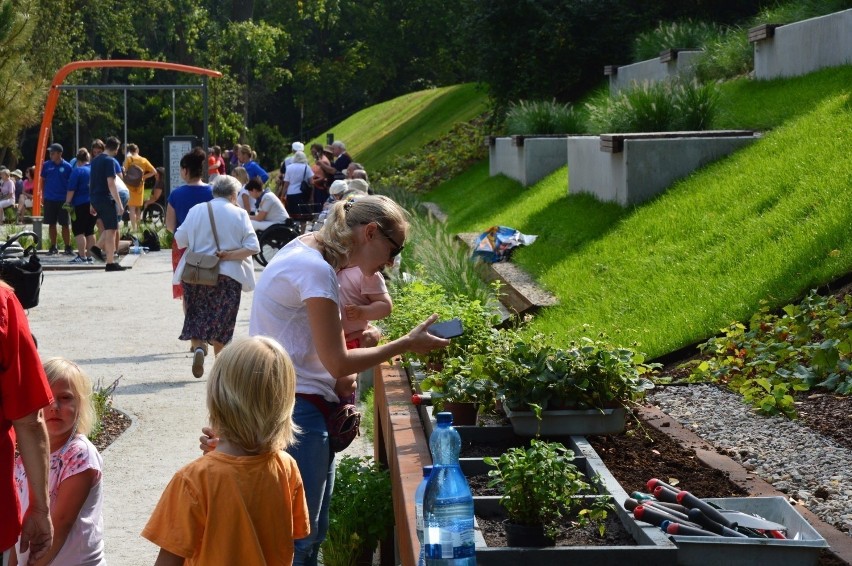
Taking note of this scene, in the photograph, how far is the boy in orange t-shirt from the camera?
10.9 ft

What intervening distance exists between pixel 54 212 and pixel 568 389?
1835 centimetres

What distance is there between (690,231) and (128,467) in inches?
183

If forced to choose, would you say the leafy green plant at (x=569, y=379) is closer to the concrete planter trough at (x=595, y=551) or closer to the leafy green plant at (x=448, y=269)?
the concrete planter trough at (x=595, y=551)

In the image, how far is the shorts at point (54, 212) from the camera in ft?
70.5

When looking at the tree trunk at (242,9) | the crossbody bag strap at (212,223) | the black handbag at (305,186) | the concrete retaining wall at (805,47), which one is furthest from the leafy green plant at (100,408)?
the tree trunk at (242,9)

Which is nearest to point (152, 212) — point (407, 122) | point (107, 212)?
point (407, 122)

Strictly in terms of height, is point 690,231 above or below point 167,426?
above

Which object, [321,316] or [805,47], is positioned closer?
[321,316]

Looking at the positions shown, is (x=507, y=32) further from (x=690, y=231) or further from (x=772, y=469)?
(x=772, y=469)

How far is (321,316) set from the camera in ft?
13.2

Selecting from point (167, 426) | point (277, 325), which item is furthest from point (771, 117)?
point (277, 325)

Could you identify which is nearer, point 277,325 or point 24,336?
point 24,336

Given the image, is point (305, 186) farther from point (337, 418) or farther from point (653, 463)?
point (337, 418)

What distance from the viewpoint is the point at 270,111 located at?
238 ft
